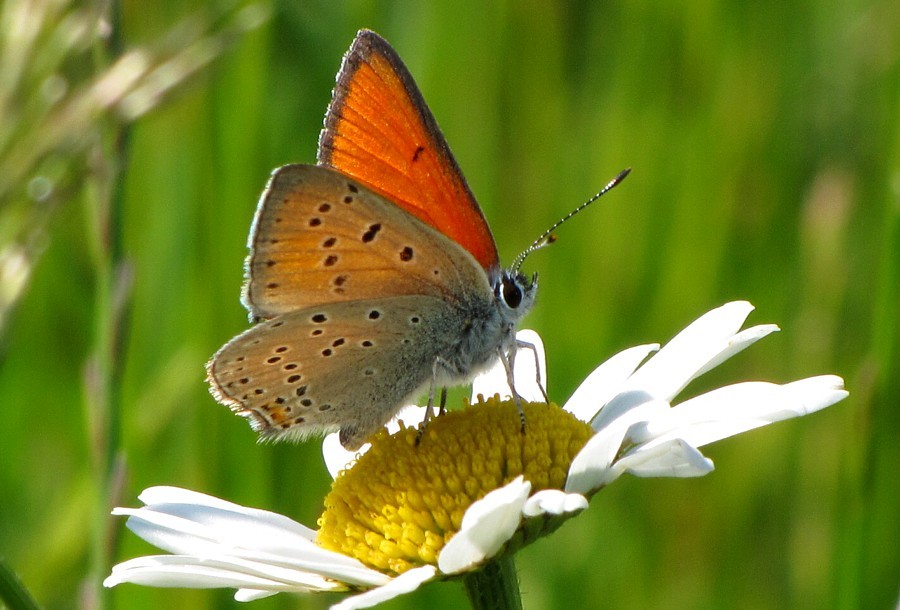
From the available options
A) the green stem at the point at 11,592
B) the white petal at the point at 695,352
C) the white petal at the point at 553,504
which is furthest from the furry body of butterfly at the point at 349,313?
the green stem at the point at 11,592

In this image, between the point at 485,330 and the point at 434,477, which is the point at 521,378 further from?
the point at 434,477

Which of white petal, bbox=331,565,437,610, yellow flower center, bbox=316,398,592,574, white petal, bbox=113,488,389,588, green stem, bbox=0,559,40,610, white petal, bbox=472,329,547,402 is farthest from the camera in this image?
white petal, bbox=472,329,547,402

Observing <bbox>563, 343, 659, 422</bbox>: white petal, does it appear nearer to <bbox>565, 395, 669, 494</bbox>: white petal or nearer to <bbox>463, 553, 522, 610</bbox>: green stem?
<bbox>565, 395, 669, 494</bbox>: white petal

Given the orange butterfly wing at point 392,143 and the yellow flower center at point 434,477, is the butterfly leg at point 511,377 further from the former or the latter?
the orange butterfly wing at point 392,143

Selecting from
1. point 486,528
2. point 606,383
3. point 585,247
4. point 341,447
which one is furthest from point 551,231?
point 585,247

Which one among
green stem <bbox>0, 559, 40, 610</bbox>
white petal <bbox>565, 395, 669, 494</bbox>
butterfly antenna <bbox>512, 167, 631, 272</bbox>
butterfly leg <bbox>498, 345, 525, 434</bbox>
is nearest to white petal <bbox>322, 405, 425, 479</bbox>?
butterfly leg <bbox>498, 345, 525, 434</bbox>

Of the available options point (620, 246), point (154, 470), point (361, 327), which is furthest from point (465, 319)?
point (620, 246)

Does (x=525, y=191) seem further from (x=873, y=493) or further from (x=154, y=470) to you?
(x=873, y=493)
